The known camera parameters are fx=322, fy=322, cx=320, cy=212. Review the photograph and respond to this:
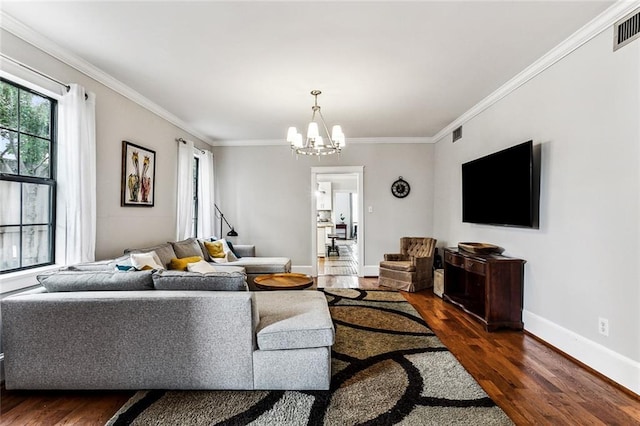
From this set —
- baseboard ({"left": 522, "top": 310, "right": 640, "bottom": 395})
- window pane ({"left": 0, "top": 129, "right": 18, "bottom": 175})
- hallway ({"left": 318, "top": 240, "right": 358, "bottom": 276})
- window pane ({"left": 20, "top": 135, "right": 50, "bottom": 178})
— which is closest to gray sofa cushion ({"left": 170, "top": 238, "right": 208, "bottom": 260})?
window pane ({"left": 20, "top": 135, "right": 50, "bottom": 178})

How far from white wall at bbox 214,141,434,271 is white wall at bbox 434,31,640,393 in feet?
8.37

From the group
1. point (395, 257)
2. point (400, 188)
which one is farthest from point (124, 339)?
point (400, 188)

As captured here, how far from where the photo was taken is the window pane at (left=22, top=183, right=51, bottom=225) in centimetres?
255

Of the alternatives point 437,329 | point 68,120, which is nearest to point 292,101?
point 68,120

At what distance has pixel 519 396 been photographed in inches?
83.4

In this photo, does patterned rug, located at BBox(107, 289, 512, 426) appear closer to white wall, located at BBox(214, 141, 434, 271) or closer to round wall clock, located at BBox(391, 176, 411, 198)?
white wall, located at BBox(214, 141, 434, 271)

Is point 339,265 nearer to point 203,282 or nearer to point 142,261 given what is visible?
point 142,261

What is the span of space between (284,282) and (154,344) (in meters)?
1.48

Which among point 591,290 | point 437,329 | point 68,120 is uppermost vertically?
point 68,120

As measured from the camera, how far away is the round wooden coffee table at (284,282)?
3.25 m

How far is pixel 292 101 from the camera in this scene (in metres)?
4.00

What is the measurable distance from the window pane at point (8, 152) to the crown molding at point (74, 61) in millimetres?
736

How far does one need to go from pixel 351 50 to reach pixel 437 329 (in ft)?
9.30

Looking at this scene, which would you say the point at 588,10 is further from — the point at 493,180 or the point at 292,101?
the point at 292,101
